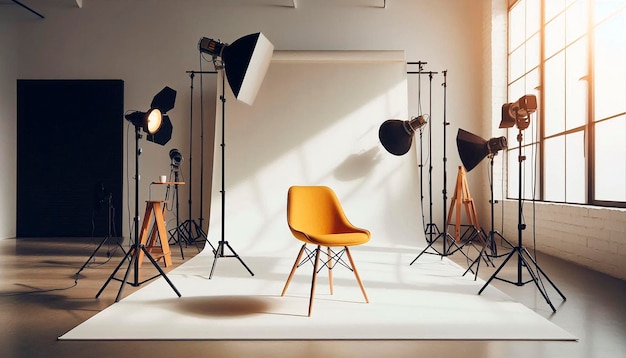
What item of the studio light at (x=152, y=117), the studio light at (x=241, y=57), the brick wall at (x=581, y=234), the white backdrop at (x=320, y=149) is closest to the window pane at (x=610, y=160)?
the brick wall at (x=581, y=234)

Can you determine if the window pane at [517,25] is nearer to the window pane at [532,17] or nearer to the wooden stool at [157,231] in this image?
the window pane at [532,17]

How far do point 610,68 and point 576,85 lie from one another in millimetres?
525

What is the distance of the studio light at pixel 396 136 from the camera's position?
16.6 feet

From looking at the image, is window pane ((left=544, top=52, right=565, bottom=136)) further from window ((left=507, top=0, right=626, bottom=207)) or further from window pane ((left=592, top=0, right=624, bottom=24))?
window pane ((left=592, top=0, right=624, bottom=24))

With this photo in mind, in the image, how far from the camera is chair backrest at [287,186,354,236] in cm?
336

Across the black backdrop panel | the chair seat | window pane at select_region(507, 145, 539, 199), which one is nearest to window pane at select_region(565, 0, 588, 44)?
window pane at select_region(507, 145, 539, 199)

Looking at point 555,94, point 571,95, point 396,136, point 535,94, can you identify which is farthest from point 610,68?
point 396,136

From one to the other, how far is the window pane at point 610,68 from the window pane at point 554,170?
0.79 meters

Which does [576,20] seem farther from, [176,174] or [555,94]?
[176,174]

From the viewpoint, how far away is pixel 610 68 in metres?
4.02

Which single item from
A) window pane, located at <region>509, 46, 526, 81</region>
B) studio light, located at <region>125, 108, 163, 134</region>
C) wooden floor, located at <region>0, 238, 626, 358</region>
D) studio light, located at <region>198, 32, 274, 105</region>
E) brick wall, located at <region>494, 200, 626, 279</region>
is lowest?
wooden floor, located at <region>0, 238, 626, 358</region>

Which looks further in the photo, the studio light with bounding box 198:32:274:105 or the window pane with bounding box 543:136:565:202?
the window pane with bounding box 543:136:565:202

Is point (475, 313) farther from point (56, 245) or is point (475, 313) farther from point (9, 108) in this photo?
point (9, 108)

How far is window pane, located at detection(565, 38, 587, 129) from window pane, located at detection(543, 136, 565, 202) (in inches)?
11.9
